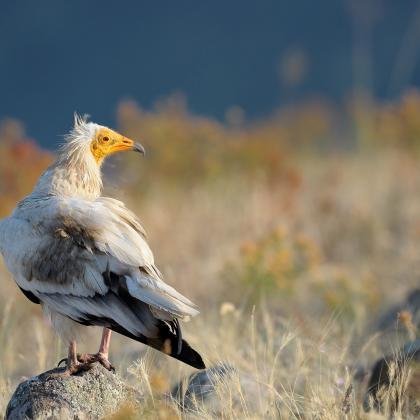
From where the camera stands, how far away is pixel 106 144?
5.92 m

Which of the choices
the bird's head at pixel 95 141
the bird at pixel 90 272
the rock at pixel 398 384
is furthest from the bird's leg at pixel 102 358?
the rock at pixel 398 384

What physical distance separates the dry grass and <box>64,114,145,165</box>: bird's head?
255 millimetres

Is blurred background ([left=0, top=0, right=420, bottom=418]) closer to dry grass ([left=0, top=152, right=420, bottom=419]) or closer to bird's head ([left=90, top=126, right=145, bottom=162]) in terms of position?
dry grass ([left=0, top=152, right=420, bottom=419])

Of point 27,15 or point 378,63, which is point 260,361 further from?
point 27,15

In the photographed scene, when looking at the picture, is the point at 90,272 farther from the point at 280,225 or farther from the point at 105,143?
the point at 280,225

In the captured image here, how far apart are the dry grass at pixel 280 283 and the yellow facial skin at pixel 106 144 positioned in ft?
0.82

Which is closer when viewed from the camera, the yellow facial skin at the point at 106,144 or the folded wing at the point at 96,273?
the folded wing at the point at 96,273

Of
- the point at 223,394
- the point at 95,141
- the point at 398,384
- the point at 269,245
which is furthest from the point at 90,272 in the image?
the point at 269,245

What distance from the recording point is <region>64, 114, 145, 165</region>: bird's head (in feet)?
18.8

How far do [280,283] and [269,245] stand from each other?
39cm

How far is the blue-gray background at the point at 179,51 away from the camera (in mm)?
47156

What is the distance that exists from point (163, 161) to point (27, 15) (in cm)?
4354

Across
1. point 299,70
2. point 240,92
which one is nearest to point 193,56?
point 240,92

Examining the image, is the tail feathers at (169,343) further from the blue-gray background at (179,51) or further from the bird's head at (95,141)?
the blue-gray background at (179,51)
